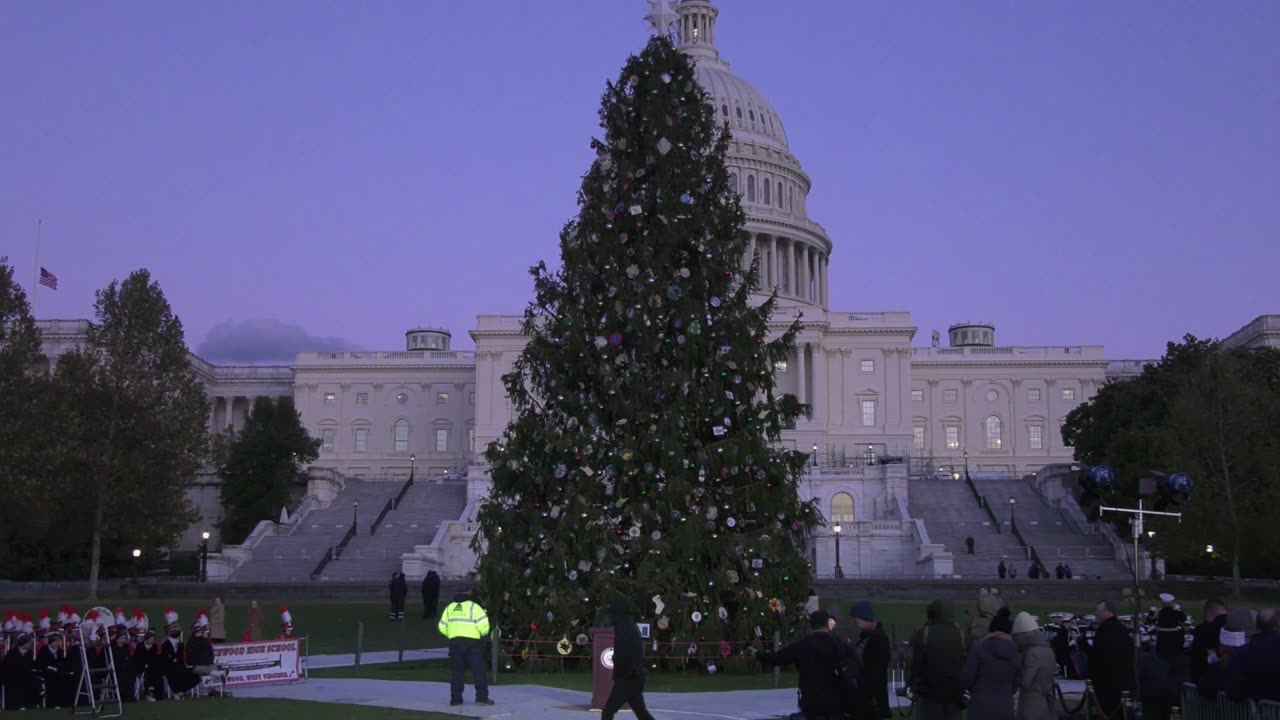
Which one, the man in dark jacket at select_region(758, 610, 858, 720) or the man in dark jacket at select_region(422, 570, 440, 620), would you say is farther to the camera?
the man in dark jacket at select_region(422, 570, 440, 620)

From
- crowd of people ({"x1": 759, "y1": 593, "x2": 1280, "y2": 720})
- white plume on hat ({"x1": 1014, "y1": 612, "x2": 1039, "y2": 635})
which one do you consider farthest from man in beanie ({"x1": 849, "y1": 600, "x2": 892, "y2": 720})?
white plume on hat ({"x1": 1014, "y1": 612, "x2": 1039, "y2": 635})

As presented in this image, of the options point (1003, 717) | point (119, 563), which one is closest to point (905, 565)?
point (119, 563)

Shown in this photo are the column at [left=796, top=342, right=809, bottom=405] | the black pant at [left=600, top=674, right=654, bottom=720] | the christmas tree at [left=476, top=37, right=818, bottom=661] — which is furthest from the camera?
the column at [left=796, top=342, right=809, bottom=405]

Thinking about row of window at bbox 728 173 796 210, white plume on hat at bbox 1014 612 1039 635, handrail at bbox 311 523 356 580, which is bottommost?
white plume on hat at bbox 1014 612 1039 635

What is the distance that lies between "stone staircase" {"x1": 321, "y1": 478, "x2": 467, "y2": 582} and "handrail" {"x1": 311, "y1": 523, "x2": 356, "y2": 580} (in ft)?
0.82

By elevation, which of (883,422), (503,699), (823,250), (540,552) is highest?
(823,250)

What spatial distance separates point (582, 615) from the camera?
27.7 metres

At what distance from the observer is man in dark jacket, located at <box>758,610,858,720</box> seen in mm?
15984

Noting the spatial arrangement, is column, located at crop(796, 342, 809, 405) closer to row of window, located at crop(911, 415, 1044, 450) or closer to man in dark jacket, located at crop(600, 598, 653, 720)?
row of window, located at crop(911, 415, 1044, 450)

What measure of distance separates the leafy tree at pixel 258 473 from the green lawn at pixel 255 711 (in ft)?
213

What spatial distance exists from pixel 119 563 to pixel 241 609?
23.2 metres

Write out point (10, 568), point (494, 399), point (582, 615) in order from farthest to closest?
point (494, 399) → point (10, 568) → point (582, 615)

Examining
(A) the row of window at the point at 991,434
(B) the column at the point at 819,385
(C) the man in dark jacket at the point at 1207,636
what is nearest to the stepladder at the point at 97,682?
(C) the man in dark jacket at the point at 1207,636

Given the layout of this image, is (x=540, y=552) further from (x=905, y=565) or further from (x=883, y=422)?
(x=883, y=422)
